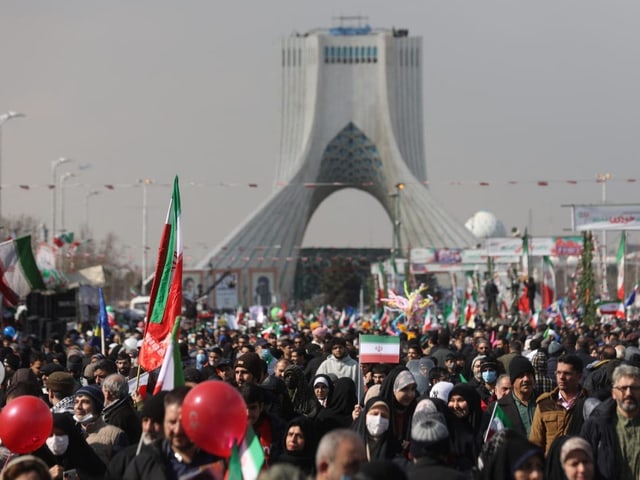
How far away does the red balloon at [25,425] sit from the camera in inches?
257

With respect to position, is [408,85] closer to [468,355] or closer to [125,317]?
[125,317]

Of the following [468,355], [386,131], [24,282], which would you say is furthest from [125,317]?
[386,131]

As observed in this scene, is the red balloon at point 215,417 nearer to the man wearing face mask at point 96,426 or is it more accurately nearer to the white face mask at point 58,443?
the white face mask at point 58,443

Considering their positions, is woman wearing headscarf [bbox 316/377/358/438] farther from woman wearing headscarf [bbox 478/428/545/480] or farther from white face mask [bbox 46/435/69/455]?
woman wearing headscarf [bbox 478/428/545/480]

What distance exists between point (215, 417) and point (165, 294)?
329cm

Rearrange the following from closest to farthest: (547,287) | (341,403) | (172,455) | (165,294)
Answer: (172,455), (165,294), (341,403), (547,287)

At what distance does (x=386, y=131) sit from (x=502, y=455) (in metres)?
92.0

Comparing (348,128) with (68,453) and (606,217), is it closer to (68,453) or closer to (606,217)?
(606,217)

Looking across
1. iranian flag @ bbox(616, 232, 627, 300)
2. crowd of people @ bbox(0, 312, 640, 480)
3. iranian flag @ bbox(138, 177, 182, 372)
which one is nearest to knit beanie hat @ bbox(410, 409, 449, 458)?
crowd of people @ bbox(0, 312, 640, 480)

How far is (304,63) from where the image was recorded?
3888 inches

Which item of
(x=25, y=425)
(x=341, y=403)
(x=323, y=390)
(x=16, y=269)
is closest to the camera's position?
(x=25, y=425)

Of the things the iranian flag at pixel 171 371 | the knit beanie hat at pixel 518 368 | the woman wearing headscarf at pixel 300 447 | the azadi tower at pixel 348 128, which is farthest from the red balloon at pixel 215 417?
the azadi tower at pixel 348 128

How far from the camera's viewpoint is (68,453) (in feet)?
22.8

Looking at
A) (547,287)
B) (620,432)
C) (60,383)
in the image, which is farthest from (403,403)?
(547,287)
